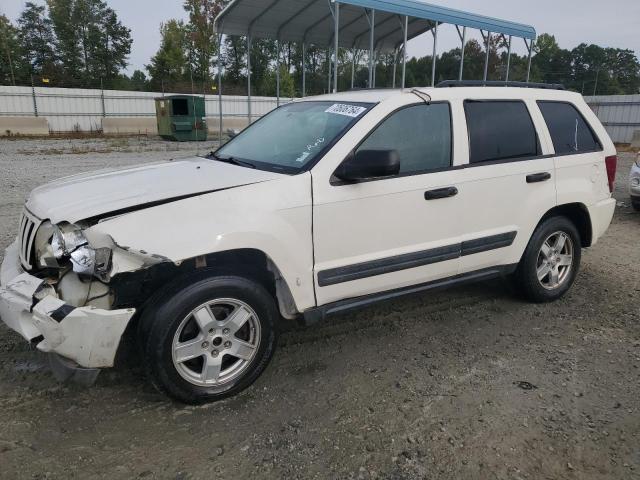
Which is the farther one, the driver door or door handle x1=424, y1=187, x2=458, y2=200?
door handle x1=424, y1=187, x2=458, y2=200

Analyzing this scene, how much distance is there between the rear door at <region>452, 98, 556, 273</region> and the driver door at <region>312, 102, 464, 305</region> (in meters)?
0.17

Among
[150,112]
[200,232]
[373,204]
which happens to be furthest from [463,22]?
[150,112]

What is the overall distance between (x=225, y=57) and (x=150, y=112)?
25.0 meters

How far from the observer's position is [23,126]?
76.3ft

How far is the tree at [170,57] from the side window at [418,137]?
4376 cm

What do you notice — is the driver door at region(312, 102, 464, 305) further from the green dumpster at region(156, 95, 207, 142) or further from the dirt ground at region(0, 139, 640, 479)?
the green dumpster at region(156, 95, 207, 142)

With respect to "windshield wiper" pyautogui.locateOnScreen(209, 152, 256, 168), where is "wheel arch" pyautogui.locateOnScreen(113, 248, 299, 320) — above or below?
below

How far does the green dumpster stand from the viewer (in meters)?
21.9

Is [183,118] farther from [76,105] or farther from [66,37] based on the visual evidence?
[66,37]

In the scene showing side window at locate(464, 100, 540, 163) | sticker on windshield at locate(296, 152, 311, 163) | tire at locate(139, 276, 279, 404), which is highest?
side window at locate(464, 100, 540, 163)

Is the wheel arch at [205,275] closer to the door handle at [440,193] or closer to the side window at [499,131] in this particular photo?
the door handle at [440,193]

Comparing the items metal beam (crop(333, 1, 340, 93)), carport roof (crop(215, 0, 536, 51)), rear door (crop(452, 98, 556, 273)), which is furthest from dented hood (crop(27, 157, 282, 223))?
carport roof (crop(215, 0, 536, 51))

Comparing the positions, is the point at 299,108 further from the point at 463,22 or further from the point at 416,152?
the point at 463,22

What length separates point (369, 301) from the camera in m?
3.41
